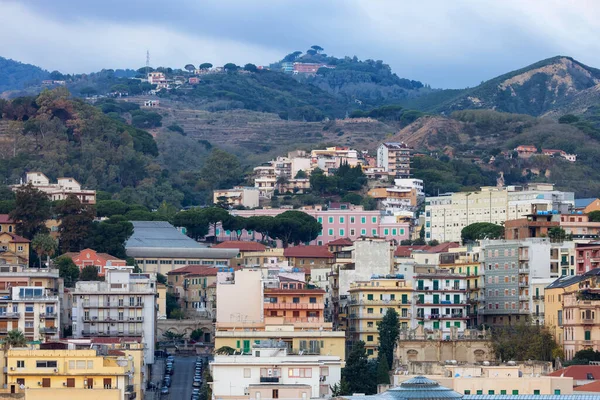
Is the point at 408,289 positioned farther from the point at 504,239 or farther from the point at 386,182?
the point at 386,182

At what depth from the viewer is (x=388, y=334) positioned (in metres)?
95.1

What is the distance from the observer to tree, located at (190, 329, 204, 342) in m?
113

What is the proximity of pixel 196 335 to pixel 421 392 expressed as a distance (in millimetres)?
50093

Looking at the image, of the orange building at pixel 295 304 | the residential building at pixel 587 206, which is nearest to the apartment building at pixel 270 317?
the orange building at pixel 295 304

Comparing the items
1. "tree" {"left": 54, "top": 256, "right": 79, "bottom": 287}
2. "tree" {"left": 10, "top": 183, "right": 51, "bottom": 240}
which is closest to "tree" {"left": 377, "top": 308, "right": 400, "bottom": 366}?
"tree" {"left": 54, "top": 256, "right": 79, "bottom": 287}

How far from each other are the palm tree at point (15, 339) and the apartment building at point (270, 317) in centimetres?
985

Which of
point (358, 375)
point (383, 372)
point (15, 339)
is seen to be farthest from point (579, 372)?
point (15, 339)

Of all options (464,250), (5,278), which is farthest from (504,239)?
(5,278)

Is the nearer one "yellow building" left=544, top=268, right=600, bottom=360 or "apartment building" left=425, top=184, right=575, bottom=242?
"yellow building" left=544, top=268, right=600, bottom=360

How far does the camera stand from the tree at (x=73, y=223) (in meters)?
129

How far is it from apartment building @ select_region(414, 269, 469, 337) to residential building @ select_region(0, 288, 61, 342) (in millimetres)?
19668

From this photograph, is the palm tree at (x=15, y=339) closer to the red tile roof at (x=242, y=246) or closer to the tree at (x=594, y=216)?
the tree at (x=594, y=216)

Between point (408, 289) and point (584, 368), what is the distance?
21463 mm

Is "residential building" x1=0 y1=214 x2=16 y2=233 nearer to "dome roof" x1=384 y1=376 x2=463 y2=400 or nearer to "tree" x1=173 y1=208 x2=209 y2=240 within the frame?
"tree" x1=173 y1=208 x2=209 y2=240
